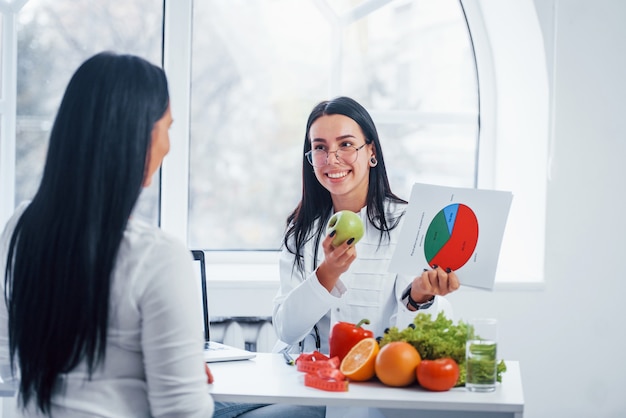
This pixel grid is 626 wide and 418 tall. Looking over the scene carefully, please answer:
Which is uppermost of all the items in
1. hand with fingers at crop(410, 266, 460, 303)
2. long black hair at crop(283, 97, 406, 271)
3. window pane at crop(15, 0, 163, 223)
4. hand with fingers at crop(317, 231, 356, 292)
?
window pane at crop(15, 0, 163, 223)

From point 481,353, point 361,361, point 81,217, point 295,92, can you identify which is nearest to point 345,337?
point 361,361

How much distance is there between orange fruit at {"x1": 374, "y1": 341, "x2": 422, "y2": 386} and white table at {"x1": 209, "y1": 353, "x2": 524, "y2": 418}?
0.07 ft

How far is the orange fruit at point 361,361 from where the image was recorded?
6.45 feet

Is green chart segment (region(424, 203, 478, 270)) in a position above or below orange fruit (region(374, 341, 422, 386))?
above

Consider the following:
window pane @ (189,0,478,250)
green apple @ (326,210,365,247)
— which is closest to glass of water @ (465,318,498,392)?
green apple @ (326,210,365,247)

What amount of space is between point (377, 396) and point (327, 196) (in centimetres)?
103

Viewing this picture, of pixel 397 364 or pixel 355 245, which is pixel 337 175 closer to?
pixel 355 245

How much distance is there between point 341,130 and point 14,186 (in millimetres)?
1863

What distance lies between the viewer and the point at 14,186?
3.85 metres

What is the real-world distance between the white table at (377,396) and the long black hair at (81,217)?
0.45m

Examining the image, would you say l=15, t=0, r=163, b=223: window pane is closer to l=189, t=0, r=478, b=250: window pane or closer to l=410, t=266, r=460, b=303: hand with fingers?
l=189, t=0, r=478, b=250: window pane

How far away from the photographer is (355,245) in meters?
2.57

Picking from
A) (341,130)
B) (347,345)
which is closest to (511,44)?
(341,130)

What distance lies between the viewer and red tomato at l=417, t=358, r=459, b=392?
6.12 feet
